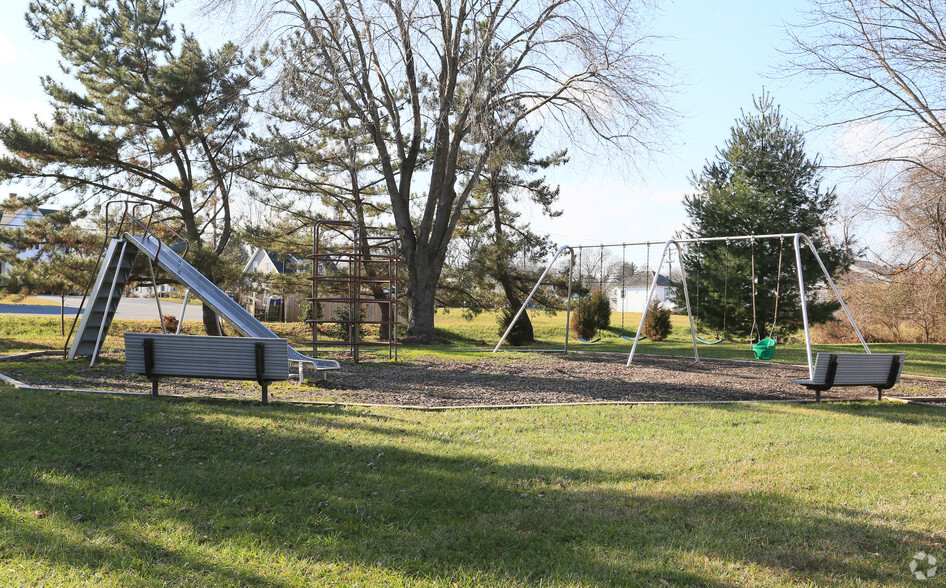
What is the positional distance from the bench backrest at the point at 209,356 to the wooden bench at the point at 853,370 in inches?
235

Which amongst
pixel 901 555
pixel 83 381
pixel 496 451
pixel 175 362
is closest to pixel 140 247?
pixel 83 381

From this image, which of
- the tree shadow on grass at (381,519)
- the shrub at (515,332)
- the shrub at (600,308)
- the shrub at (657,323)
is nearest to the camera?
the tree shadow on grass at (381,519)

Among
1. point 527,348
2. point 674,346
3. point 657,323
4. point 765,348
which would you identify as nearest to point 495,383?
point 765,348

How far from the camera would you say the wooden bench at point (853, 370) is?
26.6ft

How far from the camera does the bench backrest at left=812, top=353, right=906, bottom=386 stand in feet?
26.6

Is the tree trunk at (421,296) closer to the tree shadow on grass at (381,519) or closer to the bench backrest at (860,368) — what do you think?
the bench backrest at (860,368)

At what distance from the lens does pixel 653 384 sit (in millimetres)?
9727

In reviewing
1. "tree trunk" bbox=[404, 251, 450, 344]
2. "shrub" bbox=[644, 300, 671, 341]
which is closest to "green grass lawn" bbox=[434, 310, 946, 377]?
"shrub" bbox=[644, 300, 671, 341]

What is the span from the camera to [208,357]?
666cm

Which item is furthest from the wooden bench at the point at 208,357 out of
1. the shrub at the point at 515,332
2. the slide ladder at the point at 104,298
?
the shrub at the point at 515,332

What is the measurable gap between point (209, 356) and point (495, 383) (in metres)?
4.09

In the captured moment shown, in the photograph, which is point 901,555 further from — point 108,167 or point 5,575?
point 108,167

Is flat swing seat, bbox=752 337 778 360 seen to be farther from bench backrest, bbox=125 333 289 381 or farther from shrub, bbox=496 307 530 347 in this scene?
bench backrest, bbox=125 333 289 381

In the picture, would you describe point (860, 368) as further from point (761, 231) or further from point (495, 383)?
point (761, 231)
